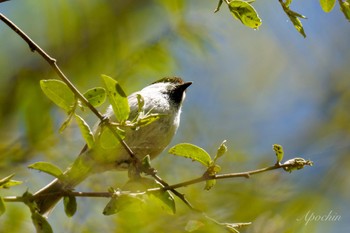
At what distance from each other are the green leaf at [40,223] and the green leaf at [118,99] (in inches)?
13.8

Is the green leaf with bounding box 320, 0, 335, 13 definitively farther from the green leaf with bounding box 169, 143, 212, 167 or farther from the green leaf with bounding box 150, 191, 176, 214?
the green leaf with bounding box 150, 191, 176, 214

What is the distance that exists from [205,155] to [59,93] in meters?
0.45

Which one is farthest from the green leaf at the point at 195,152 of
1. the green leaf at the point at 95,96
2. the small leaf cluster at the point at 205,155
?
the green leaf at the point at 95,96

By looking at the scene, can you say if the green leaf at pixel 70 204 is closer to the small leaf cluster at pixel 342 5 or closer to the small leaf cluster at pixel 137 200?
the small leaf cluster at pixel 137 200

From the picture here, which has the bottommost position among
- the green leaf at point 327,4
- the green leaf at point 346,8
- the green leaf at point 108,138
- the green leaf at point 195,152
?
the green leaf at point 195,152

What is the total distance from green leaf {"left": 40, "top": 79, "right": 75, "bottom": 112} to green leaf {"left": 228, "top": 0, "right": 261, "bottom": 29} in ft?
1.69

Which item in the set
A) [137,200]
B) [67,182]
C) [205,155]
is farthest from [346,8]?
[67,182]

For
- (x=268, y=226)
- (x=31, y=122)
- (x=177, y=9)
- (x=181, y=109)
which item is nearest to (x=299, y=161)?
(x=268, y=226)

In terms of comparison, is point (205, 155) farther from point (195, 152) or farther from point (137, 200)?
point (137, 200)

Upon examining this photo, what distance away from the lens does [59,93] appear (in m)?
1.68

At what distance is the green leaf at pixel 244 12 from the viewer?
5.73ft

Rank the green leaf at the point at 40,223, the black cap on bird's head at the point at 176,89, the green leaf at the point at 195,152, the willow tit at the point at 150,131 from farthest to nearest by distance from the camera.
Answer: the black cap on bird's head at the point at 176,89, the willow tit at the point at 150,131, the green leaf at the point at 195,152, the green leaf at the point at 40,223

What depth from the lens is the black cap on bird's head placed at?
351 cm

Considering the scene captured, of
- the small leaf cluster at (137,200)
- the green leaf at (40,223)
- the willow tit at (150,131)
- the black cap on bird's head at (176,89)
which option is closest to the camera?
the green leaf at (40,223)
